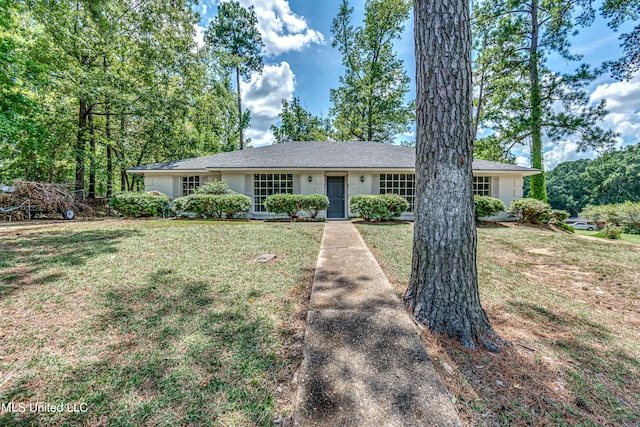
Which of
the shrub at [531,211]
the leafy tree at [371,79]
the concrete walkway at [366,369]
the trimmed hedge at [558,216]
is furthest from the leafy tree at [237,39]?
the concrete walkway at [366,369]

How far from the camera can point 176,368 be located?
182cm

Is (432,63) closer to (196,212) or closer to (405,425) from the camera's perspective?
(405,425)

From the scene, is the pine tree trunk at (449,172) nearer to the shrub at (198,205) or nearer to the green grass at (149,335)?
the green grass at (149,335)

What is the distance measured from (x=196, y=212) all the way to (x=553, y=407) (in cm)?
1082

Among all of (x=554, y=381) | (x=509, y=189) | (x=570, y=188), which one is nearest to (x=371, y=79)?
(x=509, y=189)

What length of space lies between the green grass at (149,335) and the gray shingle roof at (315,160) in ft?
23.8

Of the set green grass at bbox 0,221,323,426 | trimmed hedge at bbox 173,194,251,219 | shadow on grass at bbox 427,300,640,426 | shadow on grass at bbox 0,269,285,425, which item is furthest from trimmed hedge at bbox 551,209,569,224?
trimmed hedge at bbox 173,194,251,219

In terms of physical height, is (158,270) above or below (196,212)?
below

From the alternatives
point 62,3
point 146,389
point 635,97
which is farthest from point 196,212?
point 635,97

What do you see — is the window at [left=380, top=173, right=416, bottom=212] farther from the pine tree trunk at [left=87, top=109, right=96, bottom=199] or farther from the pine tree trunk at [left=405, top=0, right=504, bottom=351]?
the pine tree trunk at [left=87, top=109, right=96, bottom=199]

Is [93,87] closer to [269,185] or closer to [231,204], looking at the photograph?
Answer: [231,204]

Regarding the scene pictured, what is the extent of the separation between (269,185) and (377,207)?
17.2 ft

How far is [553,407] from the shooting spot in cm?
160

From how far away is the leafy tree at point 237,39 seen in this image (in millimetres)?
21484
